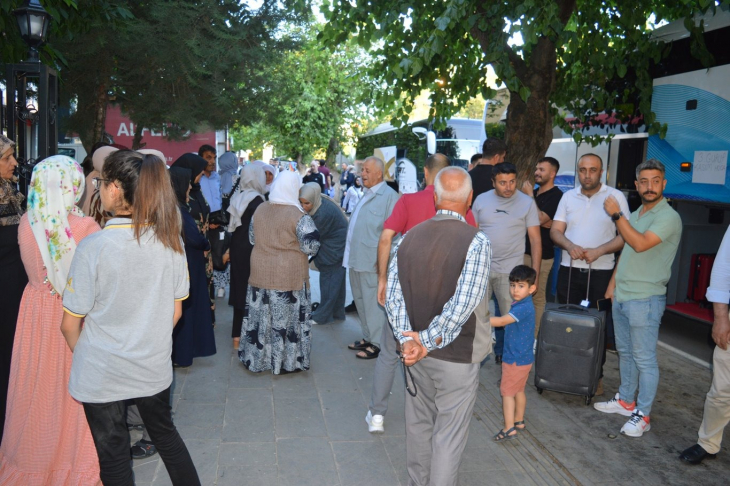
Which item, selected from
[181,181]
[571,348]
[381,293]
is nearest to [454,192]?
[381,293]

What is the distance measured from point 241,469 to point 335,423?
1.03 m

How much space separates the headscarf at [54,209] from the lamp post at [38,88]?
3.14 meters

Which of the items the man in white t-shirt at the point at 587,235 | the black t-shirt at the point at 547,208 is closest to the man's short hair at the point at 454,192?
the man in white t-shirt at the point at 587,235

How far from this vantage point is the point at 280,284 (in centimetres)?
605

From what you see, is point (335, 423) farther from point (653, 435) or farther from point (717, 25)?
point (717, 25)

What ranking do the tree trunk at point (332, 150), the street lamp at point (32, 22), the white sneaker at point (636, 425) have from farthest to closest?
the tree trunk at point (332, 150) → the street lamp at point (32, 22) → the white sneaker at point (636, 425)

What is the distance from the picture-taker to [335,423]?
5.13 metres

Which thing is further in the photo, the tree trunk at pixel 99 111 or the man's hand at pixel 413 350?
the tree trunk at pixel 99 111

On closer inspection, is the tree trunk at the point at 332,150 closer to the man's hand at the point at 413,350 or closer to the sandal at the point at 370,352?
the sandal at the point at 370,352

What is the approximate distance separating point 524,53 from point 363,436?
565cm

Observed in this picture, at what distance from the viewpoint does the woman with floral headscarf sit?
4.01 metres

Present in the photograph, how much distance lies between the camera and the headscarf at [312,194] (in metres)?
7.97

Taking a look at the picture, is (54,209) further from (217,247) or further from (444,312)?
(217,247)

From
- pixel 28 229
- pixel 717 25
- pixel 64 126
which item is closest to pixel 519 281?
pixel 28 229
